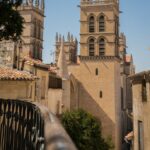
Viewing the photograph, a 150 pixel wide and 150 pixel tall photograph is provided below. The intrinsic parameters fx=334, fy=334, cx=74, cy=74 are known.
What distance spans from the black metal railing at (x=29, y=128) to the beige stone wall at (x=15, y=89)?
10364 mm

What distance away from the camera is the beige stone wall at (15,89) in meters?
17.3

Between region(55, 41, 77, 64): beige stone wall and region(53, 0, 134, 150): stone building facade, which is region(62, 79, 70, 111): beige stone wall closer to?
region(53, 0, 134, 150): stone building facade

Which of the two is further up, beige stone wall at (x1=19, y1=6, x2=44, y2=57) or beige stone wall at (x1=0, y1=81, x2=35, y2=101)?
beige stone wall at (x1=19, y1=6, x2=44, y2=57)

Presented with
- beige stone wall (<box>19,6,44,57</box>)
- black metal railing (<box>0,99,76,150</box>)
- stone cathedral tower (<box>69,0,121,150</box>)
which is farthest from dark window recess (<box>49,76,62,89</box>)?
black metal railing (<box>0,99,76,150</box>)

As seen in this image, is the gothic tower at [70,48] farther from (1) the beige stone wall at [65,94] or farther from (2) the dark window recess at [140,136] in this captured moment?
(2) the dark window recess at [140,136]

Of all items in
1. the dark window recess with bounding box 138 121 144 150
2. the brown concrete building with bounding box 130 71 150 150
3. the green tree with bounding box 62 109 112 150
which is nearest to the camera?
the brown concrete building with bounding box 130 71 150 150

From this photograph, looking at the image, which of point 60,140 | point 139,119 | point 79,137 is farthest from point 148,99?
point 79,137

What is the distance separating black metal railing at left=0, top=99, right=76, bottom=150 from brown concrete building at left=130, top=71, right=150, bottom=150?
26.7 ft

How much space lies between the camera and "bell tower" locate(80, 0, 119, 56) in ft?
136

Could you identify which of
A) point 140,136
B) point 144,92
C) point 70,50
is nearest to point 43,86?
point 140,136

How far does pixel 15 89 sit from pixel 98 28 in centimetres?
2659

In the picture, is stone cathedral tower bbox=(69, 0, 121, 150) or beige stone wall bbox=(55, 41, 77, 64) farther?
beige stone wall bbox=(55, 41, 77, 64)

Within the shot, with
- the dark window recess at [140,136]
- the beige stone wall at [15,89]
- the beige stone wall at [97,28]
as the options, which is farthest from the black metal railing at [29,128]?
the beige stone wall at [97,28]

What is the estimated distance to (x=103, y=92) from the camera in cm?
4038
